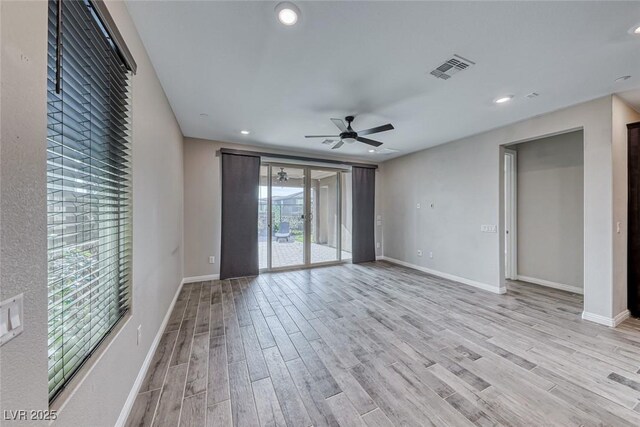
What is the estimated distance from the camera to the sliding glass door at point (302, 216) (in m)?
4.93

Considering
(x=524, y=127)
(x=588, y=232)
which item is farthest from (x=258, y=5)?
(x=588, y=232)

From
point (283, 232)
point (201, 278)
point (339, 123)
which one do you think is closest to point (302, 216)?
point (283, 232)

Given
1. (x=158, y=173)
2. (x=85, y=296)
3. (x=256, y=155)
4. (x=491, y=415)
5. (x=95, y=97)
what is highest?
(x=256, y=155)

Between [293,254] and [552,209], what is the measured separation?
188 inches

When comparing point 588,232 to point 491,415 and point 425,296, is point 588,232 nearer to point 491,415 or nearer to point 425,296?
point 425,296

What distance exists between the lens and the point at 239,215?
454cm

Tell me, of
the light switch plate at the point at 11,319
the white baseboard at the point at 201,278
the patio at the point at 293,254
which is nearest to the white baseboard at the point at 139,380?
the light switch plate at the point at 11,319

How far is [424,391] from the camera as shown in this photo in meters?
1.74

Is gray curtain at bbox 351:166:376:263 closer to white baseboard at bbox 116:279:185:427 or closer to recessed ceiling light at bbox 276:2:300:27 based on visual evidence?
white baseboard at bbox 116:279:185:427

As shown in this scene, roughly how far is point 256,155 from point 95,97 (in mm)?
3481

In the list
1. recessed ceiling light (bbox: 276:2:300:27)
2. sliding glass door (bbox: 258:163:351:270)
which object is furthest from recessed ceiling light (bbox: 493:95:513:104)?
sliding glass door (bbox: 258:163:351:270)

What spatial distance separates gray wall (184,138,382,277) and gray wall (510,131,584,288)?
17.9ft

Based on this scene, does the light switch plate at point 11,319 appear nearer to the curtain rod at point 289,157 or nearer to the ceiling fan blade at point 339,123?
the ceiling fan blade at point 339,123

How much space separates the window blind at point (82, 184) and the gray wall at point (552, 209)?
5.62 metres
